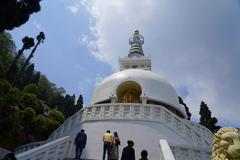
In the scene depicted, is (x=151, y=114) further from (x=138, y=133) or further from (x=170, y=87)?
(x=170, y=87)

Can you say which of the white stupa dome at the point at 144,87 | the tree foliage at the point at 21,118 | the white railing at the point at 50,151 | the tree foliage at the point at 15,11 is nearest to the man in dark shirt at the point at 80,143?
the white railing at the point at 50,151

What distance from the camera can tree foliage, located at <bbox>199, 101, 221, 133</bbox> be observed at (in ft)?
97.3

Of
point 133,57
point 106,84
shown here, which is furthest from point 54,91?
point 106,84

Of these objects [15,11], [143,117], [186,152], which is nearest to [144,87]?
[143,117]

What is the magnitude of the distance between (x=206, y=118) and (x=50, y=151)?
2079 centimetres

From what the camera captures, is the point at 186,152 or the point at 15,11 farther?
the point at 15,11

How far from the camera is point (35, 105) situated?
2595 cm

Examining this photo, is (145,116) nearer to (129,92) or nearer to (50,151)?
(50,151)

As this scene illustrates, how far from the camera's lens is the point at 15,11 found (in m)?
13.9

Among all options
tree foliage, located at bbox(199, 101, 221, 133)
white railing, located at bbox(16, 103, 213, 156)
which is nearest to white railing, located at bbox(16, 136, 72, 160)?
white railing, located at bbox(16, 103, 213, 156)

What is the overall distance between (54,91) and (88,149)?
4536 centimetres

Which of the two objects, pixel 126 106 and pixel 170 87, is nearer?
pixel 126 106

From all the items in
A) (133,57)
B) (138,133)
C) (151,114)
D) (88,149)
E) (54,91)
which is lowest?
(88,149)

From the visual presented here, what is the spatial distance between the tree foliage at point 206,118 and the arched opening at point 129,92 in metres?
9.11
